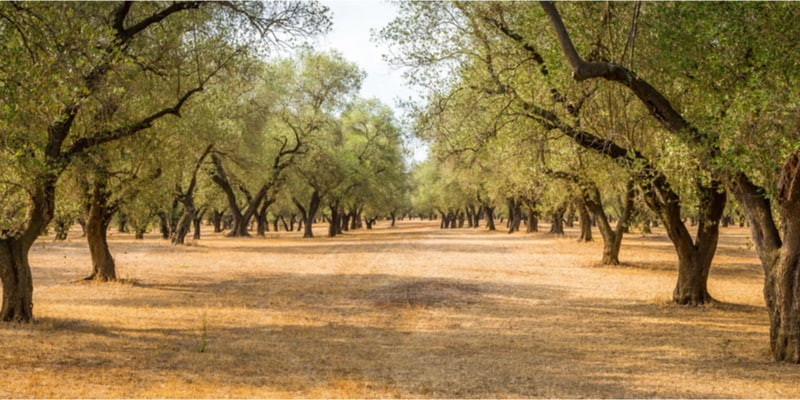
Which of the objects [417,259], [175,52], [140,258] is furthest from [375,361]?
[140,258]

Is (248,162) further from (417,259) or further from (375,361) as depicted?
(375,361)

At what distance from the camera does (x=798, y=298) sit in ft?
36.4

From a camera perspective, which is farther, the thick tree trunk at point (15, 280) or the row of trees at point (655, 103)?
the thick tree trunk at point (15, 280)

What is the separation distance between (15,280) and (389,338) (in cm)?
781

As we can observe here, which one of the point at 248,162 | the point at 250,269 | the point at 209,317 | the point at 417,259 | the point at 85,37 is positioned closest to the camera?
the point at 85,37

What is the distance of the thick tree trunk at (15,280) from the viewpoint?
13953mm

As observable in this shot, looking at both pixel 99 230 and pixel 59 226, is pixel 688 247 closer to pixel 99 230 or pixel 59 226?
pixel 59 226

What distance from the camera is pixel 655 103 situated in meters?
12.5

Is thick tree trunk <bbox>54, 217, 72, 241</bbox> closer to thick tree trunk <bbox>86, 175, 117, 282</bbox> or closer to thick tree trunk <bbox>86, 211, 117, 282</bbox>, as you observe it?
thick tree trunk <bbox>86, 175, 117, 282</bbox>

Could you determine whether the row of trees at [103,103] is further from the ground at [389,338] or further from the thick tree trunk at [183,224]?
the thick tree trunk at [183,224]

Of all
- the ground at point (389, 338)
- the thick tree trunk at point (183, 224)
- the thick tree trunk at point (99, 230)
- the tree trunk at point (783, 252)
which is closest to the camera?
the ground at point (389, 338)

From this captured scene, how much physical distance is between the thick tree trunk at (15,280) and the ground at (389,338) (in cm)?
49

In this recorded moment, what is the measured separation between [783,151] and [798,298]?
8.98ft

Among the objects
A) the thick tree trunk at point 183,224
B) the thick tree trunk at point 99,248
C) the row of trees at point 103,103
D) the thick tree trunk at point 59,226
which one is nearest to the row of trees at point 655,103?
the row of trees at point 103,103
